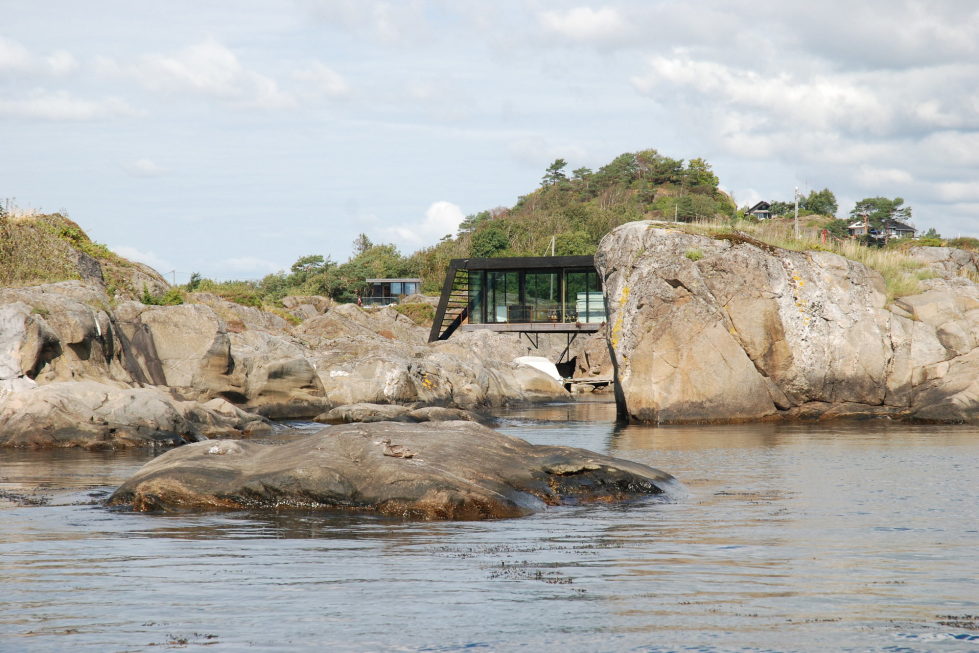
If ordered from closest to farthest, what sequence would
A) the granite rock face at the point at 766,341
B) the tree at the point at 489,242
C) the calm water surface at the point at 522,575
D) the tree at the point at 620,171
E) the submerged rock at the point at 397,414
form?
the calm water surface at the point at 522,575 < the submerged rock at the point at 397,414 < the granite rock face at the point at 766,341 < the tree at the point at 489,242 < the tree at the point at 620,171

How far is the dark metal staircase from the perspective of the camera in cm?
4666

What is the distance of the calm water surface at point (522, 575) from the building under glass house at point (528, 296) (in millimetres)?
32100

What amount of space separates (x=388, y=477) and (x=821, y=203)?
261ft

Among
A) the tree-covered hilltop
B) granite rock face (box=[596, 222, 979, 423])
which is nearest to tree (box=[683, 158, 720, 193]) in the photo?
the tree-covered hilltop

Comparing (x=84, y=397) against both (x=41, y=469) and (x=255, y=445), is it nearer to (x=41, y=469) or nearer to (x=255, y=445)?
(x=41, y=469)

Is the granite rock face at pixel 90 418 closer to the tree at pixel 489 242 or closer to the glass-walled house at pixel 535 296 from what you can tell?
the glass-walled house at pixel 535 296

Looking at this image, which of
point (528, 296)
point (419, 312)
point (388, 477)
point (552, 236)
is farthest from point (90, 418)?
point (552, 236)

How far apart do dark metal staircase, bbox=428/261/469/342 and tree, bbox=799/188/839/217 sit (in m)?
45.9

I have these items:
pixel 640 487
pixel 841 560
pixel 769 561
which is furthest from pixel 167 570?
pixel 640 487

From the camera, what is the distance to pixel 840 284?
Result: 82.3ft

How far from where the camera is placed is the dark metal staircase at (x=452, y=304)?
4666 cm

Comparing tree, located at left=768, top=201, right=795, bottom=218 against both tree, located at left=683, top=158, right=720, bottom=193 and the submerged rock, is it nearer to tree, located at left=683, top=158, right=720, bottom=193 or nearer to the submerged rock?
tree, located at left=683, top=158, right=720, bottom=193

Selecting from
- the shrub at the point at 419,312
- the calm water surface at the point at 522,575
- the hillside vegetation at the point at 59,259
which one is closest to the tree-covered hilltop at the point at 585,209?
the shrub at the point at 419,312

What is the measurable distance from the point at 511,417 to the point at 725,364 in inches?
269
